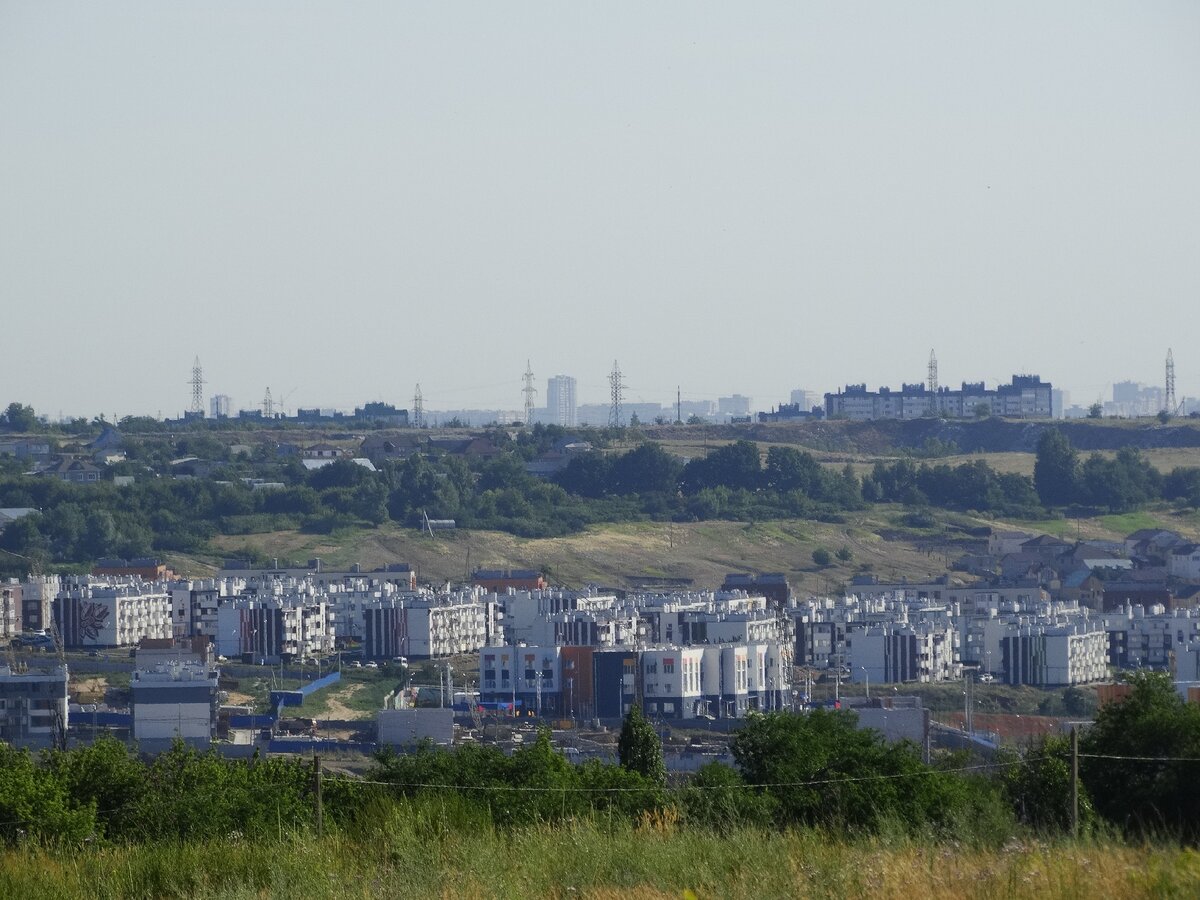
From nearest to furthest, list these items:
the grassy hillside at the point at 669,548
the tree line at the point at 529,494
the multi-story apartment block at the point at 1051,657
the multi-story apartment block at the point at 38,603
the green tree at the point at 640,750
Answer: the green tree at the point at 640,750 < the multi-story apartment block at the point at 1051,657 < the multi-story apartment block at the point at 38,603 < the grassy hillside at the point at 669,548 < the tree line at the point at 529,494

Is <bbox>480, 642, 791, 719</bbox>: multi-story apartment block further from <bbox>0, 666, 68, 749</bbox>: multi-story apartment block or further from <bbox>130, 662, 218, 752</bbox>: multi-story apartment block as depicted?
<bbox>0, 666, 68, 749</bbox>: multi-story apartment block

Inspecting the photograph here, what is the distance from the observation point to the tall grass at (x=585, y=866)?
4.64m

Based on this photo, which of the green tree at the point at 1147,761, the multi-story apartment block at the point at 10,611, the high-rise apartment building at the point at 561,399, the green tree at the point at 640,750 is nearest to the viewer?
the green tree at the point at 1147,761

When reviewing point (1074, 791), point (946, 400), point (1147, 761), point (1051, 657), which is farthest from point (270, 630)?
point (946, 400)

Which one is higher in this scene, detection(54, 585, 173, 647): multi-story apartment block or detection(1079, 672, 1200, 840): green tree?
detection(1079, 672, 1200, 840): green tree

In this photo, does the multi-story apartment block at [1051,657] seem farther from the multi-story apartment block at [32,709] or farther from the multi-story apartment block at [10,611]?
the multi-story apartment block at [10,611]

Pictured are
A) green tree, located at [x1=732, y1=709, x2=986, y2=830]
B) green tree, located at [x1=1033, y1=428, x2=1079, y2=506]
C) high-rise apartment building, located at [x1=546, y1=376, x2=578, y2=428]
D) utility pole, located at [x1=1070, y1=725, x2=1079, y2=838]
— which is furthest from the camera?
high-rise apartment building, located at [x1=546, y1=376, x2=578, y2=428]

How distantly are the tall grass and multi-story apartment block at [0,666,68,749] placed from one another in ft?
34.3

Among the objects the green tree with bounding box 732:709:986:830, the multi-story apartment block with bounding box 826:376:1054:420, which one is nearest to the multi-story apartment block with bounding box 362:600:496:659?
the green tree with bounding box 732:709:986:830

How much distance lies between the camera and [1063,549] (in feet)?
104

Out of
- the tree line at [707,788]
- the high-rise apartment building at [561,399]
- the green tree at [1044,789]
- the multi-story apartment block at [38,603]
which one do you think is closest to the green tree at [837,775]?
the tree line at [707,788]

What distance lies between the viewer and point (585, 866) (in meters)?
5.41

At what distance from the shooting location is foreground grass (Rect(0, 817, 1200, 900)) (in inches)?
182

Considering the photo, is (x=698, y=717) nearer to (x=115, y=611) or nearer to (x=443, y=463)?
(x=115, y=611)
